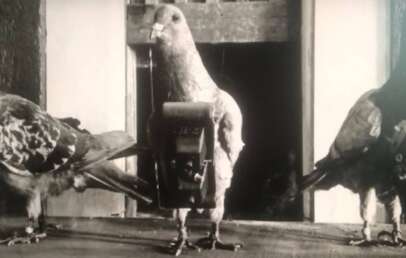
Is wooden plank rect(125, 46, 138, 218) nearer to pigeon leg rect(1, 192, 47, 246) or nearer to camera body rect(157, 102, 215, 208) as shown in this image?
camera body rect(157, 102, 215, 208)

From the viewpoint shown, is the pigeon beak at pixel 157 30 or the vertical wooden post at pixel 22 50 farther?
the vertical wooden post at pixel 22 50

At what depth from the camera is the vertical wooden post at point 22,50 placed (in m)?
1.67

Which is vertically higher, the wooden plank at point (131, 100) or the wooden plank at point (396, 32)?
the wooden plank at point (396, 32)

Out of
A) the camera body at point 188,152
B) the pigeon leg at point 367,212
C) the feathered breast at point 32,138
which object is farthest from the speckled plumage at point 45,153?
the pigeon leg at point 367,212

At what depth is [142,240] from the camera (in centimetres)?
163

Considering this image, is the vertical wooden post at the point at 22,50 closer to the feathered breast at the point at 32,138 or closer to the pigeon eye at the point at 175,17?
the feathered breast at the point at 32,138

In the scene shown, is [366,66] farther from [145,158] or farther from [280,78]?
[145,158]

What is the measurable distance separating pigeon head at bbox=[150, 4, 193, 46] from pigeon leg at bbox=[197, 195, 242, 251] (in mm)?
362

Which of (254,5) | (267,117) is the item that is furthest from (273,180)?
(254,5)

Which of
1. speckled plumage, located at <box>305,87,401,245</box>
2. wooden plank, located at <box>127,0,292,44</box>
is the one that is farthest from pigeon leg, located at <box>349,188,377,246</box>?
wooden plank, located at <box>127,0,292,44</box>

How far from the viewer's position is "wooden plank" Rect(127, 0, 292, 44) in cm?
164

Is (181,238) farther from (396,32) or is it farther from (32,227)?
(396,32)

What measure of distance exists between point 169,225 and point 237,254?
0.20 meters

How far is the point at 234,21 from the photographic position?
165 cm
